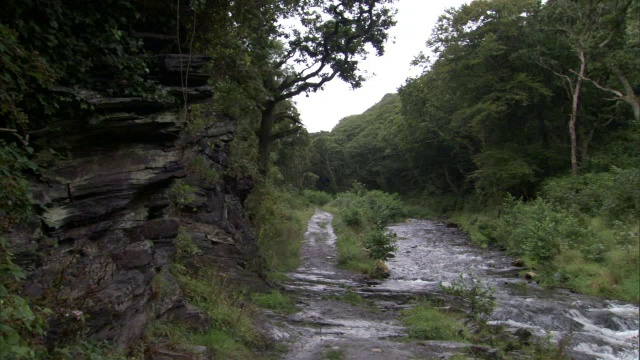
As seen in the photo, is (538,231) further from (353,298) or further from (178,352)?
(178,352)

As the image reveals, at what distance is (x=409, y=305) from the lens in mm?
13633

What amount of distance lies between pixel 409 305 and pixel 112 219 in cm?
949

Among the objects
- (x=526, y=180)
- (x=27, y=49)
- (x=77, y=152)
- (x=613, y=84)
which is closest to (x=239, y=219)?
Result: (x=77, y=152)

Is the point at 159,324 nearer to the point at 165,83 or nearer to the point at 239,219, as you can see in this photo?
the point at 165,83

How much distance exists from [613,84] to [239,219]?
397 inches

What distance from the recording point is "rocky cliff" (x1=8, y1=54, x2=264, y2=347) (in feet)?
17.6

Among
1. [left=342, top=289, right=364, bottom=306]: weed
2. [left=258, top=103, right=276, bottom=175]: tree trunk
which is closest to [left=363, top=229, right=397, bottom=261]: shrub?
[left=258, top=103, right=276, bottom=175]: tree trunk

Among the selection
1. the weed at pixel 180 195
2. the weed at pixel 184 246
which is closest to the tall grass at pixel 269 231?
the weed at pixel 180 195

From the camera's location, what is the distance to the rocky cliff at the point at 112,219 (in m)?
5.36

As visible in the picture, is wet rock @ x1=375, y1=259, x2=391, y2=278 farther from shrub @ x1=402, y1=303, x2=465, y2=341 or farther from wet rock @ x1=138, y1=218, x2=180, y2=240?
wet rock @ x1=138, y1=218, x2=180, y2=240

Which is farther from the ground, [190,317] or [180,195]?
[180,195]

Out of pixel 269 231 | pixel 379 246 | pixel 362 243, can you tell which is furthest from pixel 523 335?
pixel 362 243

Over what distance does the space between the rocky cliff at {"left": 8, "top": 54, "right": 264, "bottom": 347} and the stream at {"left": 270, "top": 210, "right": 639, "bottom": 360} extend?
3027mm

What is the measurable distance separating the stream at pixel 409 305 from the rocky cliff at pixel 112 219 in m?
3.03
